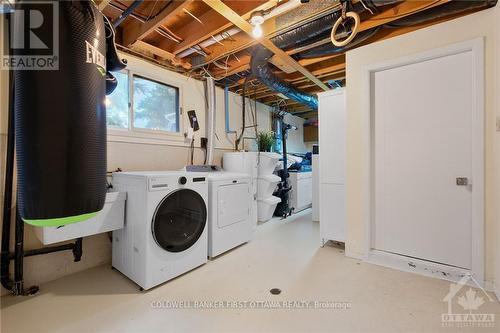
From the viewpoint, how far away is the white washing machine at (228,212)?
2.44 m

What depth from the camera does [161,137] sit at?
2879 millimetres

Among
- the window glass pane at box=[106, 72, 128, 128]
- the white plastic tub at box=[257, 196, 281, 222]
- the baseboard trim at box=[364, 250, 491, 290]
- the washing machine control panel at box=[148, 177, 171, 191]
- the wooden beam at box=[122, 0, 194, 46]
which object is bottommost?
the baseboard trim at box=[364, 250, 491, 290]

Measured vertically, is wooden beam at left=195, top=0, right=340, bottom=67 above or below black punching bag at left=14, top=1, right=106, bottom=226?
above

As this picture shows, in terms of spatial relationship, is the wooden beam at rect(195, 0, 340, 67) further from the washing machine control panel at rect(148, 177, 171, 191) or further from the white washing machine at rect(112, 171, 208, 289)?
the washing machine control panel at rect(148, 177, 171, 191)

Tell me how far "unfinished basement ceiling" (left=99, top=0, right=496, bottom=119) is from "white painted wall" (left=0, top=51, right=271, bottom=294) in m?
0.21

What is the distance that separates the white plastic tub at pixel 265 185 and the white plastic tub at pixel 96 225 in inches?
86.2

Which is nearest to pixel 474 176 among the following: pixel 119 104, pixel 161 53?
pixel 161 53

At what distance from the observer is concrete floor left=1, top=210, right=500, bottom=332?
1475 millimetres

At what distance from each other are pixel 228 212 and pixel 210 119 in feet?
4.87

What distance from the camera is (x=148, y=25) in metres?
2.13

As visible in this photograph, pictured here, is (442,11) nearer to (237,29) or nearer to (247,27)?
(247,27)

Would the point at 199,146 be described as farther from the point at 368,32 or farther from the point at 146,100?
the point at 368,32

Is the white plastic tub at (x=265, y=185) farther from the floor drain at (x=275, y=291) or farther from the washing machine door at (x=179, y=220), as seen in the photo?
the floor drain at (x=275, y=291)

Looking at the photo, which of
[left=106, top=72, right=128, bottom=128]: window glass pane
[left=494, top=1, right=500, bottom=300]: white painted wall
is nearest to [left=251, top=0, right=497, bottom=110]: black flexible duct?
[left=494, top=1, right=500, bottom=300]: white painted wall
